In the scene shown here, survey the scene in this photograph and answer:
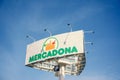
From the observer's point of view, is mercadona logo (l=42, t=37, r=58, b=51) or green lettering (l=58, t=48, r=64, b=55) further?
mercadona logo (l=42, t=37, r=58, b=51)

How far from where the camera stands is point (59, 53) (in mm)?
28453

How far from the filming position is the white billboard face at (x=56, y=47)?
28.0 m

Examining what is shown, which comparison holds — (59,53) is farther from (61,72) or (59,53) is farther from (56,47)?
(61,72)

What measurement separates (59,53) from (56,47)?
0.86m

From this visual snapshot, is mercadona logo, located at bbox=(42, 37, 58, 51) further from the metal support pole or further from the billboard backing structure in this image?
the metal support pole

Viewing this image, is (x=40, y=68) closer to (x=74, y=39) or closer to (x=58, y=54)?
(x=58, y=54)

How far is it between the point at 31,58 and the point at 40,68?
5.17 ft

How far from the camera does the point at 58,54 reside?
1120 inches

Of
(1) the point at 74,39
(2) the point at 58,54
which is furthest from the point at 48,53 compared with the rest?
(1) the point at 74,39

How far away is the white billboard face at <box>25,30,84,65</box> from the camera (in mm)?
27967

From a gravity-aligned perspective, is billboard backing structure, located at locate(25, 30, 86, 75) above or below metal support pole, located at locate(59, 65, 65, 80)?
above

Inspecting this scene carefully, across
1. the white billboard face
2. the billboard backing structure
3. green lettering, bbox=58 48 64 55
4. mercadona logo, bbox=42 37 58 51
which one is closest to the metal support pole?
the billboard backing structure

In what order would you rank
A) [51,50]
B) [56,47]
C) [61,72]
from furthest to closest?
[61,72] → [51,50] → [56,47]

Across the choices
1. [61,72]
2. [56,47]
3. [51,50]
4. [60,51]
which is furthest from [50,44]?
[61,72]
